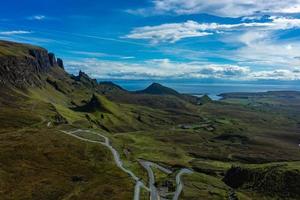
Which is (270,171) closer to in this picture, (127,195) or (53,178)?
(127,195)

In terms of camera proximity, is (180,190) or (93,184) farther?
(93,184)

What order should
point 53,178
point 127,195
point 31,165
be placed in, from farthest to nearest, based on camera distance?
point 31,165
point 53,178
point 127,195

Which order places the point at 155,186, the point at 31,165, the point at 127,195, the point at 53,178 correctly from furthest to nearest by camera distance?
the point at 31,165 → the point at 53,178 → the point at 155,186 → the point at 127,195

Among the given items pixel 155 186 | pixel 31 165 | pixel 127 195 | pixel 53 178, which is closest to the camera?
pixel 127 195

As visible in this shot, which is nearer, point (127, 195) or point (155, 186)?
point (127, 195)

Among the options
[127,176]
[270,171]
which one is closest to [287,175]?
[270,171]

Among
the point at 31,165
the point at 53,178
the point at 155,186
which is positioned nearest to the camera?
the point at 155,186

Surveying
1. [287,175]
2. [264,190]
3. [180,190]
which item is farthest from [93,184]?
[287,175]

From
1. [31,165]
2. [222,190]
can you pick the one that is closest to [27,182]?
[31,165]

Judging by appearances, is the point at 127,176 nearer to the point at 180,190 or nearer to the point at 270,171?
the point at 180,190
